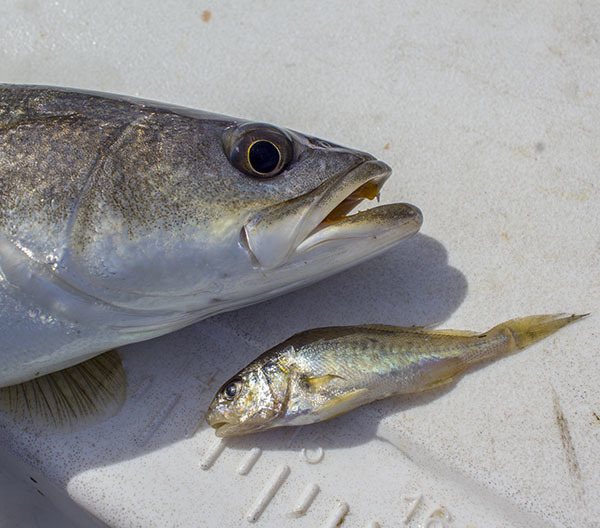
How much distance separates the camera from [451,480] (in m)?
2.70

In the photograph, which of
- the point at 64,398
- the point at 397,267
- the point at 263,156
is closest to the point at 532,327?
the point at 397,267

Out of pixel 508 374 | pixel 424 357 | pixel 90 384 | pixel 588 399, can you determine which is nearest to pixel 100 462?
pixel 90 384

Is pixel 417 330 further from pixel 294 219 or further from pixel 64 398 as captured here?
pixel 64 398

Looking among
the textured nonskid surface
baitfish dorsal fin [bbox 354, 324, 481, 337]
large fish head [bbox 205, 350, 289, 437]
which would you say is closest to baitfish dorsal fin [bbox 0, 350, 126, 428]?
the textured nonskid surface

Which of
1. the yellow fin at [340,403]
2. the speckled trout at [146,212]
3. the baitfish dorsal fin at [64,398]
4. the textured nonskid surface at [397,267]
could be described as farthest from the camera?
the baitfish dorsal fin at [64,398]

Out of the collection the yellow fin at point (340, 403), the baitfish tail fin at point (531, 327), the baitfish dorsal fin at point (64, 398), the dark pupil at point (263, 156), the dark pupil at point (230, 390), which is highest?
the baitfish tail fin at point (531, 327)

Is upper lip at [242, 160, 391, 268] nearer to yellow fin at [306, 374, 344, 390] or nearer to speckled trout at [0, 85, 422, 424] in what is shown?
speckled trout at [0, 85, 422, 424]

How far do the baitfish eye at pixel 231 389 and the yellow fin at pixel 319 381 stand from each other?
0.86ft

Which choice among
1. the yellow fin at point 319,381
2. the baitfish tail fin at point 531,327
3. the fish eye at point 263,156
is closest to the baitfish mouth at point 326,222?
the fish eye at point 263,156

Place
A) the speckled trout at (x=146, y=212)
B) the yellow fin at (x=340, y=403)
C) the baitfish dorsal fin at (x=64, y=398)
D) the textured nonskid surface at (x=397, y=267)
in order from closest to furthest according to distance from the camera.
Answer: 1. the speckled trout at (x=146, y=212)
2. the yellow fin at (x=340, y=403)
3. the textured nonskid surface at (x=397, y=267)
4. the baitfish dorsal fin at (x=64, y=398)

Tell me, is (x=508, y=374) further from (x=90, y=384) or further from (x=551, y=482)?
(x=90, y=384)

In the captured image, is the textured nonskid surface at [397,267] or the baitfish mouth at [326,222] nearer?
the baitfish mouth at [326,222]

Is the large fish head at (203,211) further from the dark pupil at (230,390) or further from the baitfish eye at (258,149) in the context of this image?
the dark pupil at (230,390)

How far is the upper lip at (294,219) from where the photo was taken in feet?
7.70
